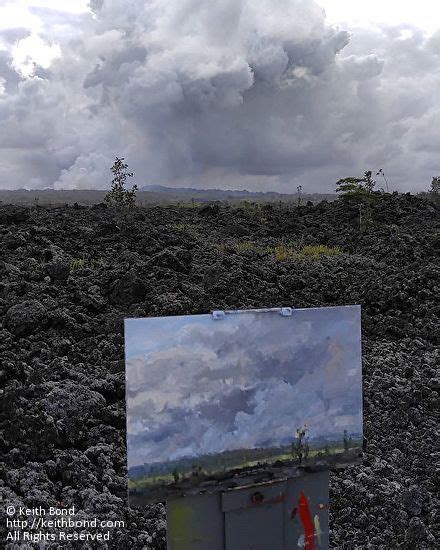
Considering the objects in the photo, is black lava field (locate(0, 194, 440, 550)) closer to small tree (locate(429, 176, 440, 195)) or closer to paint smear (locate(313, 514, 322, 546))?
paint smear (locate(313, 514, 322, 546))

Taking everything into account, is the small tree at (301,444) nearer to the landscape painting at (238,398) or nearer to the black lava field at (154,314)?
the landscape painting at (238,398)

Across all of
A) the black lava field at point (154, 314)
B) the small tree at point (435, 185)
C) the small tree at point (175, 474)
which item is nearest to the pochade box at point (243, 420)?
the small tree at point (175, 474)

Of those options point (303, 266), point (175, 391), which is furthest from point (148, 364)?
point (303, 266)

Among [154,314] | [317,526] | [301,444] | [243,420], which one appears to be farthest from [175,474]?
[154,314]

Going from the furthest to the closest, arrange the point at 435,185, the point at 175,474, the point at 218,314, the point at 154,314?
the point at 435,185, the point at 154,314, the point at 218,314, the point at 175,474

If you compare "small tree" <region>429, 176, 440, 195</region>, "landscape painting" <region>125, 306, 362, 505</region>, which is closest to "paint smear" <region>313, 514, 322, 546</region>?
"landscape painting" <region>125, 306, 362, 505</region>

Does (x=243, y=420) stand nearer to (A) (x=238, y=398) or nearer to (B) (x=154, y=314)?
(A) (x=238, y=398)

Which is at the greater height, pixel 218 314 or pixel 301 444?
pixel 218 314
